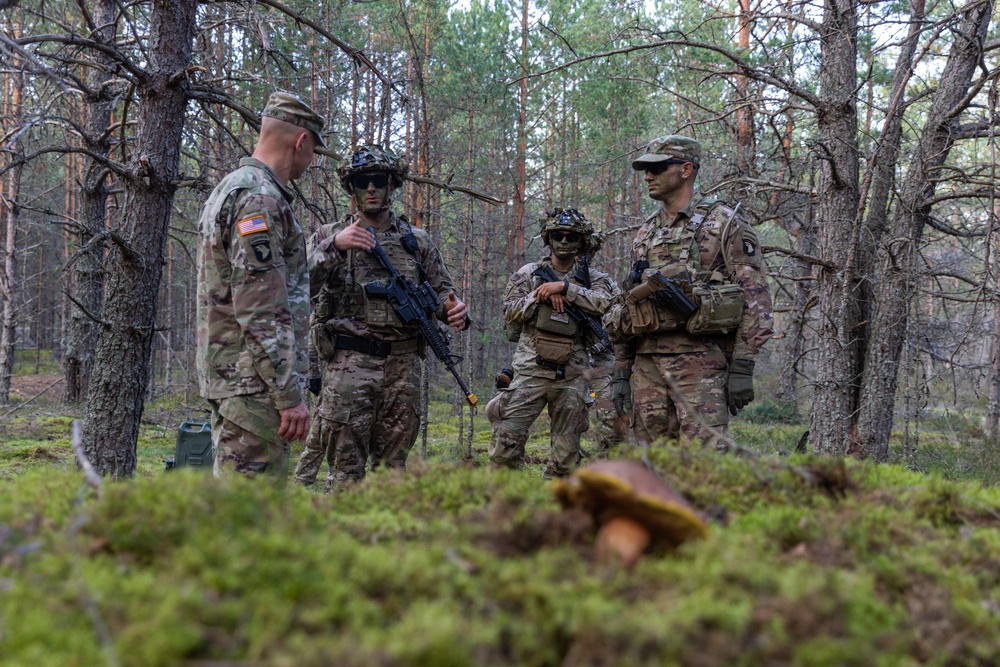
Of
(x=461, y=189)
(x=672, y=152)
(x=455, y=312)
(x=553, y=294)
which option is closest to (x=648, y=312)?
(x=672, y=152)

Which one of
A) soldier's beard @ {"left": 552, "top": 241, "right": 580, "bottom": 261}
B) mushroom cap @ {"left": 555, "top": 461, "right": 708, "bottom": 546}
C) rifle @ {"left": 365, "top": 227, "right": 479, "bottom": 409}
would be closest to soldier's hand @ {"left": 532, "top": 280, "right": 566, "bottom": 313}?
soldier's beard @ {"left": 552, "top": 241, "right": 580, "bottom": 261}

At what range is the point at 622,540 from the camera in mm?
1763

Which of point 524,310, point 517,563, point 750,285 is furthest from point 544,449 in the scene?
point 517,563

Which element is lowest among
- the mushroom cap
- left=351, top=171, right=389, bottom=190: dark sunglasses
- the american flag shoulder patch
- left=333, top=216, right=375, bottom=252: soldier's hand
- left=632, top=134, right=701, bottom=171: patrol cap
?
the mushroom cap

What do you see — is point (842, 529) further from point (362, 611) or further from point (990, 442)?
point (990, 442)

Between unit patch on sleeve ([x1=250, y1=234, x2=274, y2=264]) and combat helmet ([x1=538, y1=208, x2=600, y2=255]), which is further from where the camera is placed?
combat helmet ([x1=538, y1=208, x2=600, y2=255])

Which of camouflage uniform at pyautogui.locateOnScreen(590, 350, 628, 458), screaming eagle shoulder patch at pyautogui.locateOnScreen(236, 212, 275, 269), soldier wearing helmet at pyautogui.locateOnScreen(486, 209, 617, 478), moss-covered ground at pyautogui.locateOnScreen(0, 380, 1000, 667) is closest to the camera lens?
moss-covered ground at pyautogui.locateOnScreen(0, 380, 1000, 667)

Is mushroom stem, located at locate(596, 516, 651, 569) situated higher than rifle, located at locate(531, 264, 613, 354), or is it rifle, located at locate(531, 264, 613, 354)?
rifle, located at locate(531, 264, 613, 354)

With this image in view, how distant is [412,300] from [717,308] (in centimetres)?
241

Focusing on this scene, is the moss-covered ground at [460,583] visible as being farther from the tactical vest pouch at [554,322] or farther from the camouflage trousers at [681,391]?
the tactical vest pouch at [554,322]

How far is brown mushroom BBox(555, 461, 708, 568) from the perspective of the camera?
1700 mm

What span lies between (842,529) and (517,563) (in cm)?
115

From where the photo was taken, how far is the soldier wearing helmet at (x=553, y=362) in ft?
21.1

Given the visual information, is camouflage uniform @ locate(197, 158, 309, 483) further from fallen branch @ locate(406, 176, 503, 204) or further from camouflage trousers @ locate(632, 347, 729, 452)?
camouflage trousers @ locate(632, 347, 729, 452)
